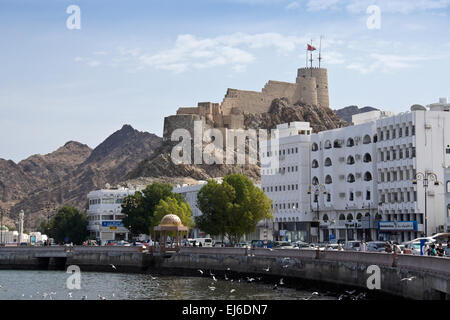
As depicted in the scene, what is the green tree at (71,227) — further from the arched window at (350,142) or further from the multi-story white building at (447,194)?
the multi-story white building at (447,194)

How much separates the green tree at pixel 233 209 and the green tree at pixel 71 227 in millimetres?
69419

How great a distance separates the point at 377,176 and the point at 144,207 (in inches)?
1861

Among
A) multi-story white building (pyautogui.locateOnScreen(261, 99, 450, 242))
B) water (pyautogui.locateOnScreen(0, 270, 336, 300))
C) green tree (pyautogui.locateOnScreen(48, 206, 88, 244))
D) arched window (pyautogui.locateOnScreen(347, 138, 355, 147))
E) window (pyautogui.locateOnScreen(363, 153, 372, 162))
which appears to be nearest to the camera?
water (pyautogui.locateOnScreen(0, 270, 336, 300))

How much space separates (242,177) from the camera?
113562 mm

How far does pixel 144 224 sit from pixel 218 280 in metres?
67.4

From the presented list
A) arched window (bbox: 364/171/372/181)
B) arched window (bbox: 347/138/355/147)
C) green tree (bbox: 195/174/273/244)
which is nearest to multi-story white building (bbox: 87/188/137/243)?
green tree (bbox: 195/174/273/244)

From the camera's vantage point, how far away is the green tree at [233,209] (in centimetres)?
10919

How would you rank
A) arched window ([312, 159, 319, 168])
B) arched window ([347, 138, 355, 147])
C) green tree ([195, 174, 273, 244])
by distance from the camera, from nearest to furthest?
1. green tree ([195, 174, 273, 244])
2. arched window ([347, 138, 355, 147])
3. arched window ([312, 159, 319, 168])

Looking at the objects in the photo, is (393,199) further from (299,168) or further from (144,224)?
(144,224)

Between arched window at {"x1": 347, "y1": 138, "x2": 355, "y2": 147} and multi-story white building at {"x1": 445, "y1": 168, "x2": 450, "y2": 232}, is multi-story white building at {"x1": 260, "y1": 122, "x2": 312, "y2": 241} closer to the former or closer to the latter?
arched window at {"x1": 347, "y1": 138, "x2": 355, "y2": 147}

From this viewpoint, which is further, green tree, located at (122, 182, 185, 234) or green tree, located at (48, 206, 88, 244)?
green tree, located at (48, 206, 88, 244)

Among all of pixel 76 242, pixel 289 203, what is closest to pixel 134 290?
pixel 289 203

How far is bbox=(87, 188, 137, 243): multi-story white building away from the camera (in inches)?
6727

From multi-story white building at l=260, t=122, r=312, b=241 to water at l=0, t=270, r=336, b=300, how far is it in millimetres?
46169
